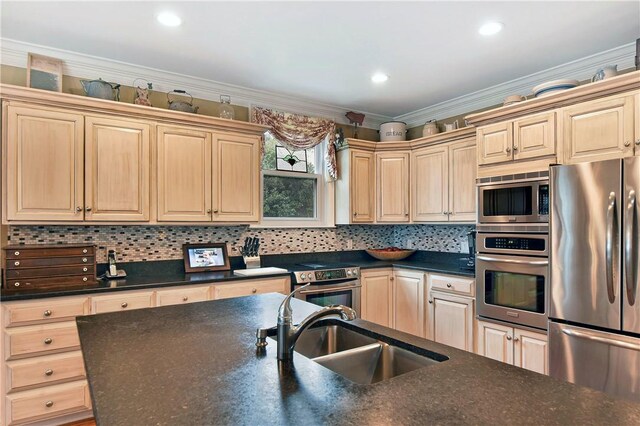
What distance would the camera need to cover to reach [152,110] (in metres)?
2.99

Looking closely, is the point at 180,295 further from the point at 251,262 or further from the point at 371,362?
the point at 371,362

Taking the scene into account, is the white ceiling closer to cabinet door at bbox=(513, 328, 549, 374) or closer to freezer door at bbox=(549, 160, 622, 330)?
freezer door at bbox=(549, 160, 622, 330)

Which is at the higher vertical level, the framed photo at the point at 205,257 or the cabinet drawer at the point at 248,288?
the framed photo at the point at 205,257

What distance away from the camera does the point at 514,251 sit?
9.15 feet

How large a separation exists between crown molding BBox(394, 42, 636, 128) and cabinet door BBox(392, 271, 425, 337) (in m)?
1.81

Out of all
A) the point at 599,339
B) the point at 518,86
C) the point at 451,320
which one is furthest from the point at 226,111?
the point at 599,339

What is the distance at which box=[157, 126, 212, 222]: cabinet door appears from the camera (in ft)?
10.0

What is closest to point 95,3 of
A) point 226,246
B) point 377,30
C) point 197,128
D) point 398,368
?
point 197,128

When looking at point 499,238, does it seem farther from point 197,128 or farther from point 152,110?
point 152,110

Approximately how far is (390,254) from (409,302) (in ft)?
2.07

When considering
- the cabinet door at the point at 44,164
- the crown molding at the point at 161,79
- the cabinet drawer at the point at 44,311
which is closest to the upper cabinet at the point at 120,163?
the cabinet door at the point at 44,164

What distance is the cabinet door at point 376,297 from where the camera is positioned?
3801mm

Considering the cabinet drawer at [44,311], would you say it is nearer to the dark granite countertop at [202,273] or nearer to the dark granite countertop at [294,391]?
the dark granite countertop at [202,273]

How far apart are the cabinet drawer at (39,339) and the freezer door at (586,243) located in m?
3.16
